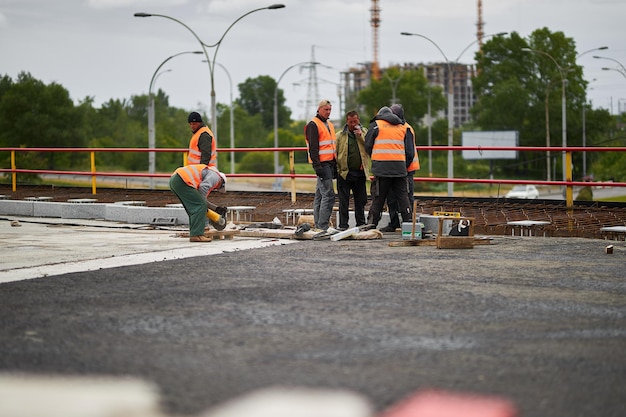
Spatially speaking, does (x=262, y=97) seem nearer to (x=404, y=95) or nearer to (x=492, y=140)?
(x=404, y=95)

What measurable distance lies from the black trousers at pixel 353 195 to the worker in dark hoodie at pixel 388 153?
368mm

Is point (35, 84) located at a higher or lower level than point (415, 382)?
higher

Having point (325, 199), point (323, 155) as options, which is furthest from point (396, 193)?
point (323, 155)

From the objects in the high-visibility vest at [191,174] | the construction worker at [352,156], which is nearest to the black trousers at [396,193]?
the construction worker at [352,156]

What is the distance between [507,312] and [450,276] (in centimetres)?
212

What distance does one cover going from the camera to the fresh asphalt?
5.45 metres

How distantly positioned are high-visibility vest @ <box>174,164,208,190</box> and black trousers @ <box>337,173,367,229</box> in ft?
6.92

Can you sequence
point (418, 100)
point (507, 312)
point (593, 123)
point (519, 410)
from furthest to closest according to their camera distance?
point (418, 100) < point (593, 123) < point (507, 312) < point (519, 410)

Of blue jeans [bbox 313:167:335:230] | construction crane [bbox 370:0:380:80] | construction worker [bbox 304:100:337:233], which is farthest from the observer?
construction crane [bbox 370:0:380:80]

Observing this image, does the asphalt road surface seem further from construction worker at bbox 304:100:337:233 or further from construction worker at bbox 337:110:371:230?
construction worker at bbox 337:110:371:230

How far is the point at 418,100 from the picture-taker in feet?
405

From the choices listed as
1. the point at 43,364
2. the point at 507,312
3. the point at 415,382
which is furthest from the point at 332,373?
the point at 507,312

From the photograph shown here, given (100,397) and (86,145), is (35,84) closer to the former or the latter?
(86,145)

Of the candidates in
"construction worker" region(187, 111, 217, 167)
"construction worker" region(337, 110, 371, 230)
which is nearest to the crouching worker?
"construction worker" region(187, 111, 217, 167)
